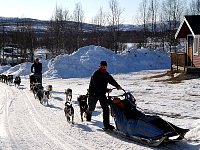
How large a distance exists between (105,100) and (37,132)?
194cm

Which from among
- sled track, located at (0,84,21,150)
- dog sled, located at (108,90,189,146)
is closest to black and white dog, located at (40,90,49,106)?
sled track, located at (0,84,21,150)

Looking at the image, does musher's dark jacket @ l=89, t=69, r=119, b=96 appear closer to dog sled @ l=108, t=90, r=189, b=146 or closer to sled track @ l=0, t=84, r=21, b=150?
dog sled @ l=108, t=90, r=189, b=146

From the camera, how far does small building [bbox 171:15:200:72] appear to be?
25431mm

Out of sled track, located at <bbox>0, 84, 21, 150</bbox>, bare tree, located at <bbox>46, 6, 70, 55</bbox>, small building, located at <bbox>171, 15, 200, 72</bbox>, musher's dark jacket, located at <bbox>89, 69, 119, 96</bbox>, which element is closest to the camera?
sled track, located at <bbox>0, 84, 21, 150</bbox>

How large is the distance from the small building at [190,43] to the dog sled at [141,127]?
16944 mm

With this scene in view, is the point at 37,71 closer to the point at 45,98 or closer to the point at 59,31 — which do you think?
the point at 45,98

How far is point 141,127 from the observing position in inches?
323

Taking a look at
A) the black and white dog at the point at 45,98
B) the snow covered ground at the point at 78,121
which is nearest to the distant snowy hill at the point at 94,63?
the snow covered ground at the point at 78,121

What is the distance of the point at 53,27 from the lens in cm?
5766

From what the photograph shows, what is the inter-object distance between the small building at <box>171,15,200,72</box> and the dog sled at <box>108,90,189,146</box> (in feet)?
55.6

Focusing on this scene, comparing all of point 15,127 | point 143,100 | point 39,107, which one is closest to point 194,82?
point 143,100

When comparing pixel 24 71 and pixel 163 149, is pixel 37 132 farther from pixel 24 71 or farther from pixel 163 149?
pixel 24 71

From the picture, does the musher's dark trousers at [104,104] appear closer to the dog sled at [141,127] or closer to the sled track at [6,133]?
the dog sled at [141,127]

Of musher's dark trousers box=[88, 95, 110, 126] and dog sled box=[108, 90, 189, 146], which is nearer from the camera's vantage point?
dog sled box=[108, 90, 189, 146]
